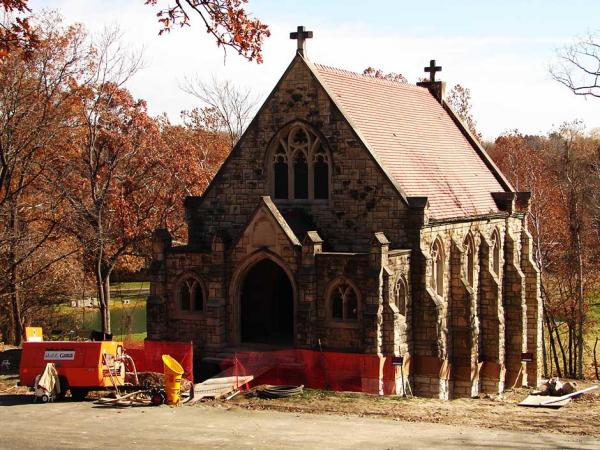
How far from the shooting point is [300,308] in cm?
2303

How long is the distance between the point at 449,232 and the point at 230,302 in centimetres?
745

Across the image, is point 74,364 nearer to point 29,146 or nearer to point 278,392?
point 278,392

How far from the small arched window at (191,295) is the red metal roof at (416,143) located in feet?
21.8

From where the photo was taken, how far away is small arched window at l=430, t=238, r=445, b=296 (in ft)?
83.5

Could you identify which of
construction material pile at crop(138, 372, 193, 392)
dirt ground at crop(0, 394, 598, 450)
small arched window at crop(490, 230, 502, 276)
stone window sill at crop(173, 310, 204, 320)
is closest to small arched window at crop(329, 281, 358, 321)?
stone window sill at crop(173, 310, 204, 320)

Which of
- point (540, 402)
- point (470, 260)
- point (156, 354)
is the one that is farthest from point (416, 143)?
point (156, 354)

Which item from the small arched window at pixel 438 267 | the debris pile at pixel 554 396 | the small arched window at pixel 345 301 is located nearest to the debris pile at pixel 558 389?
the debris pile at pixel 554 396

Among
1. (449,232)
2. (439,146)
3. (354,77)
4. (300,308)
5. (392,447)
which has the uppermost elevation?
(354,77)

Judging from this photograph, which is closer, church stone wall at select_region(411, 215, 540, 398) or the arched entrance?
church stone wall at select_region(411, 215, 540, 398)

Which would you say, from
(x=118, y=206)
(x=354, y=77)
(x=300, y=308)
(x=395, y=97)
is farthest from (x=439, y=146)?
(x=118, y=206)

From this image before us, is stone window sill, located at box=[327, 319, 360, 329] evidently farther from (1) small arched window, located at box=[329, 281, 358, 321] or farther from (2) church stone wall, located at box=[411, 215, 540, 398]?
(2) church stone wall, located at box=[411, 215, 540, 398]

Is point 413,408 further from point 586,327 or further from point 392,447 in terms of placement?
point 586,327

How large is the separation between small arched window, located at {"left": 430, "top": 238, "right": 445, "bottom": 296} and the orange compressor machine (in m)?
10.4

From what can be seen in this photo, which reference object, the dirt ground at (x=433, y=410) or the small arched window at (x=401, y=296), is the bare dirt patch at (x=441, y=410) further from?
the small arched window at (x=401, y=296)
